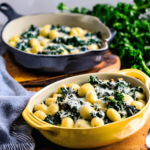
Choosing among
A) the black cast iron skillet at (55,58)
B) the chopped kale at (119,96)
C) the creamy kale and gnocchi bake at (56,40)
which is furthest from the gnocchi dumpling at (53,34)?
the chopped kale at (119,96)

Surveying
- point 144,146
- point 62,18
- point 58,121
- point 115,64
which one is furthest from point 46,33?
point 144,146

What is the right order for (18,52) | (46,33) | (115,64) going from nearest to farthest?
(18,52) → (115,64) → (46,33)

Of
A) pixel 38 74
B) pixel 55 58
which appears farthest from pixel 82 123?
pixel 38 74

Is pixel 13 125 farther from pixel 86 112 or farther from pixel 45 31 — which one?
pixel 45 31

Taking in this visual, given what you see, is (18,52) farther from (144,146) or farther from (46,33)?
(144,146)

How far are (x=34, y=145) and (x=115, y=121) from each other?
414 mm

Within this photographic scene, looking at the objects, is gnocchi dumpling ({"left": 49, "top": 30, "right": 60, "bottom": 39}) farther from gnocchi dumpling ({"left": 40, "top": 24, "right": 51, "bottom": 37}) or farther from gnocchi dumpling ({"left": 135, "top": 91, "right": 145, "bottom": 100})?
gnocchi dumpling ({"left": 135, "top": 91, "right": 145, "bottom": 100})

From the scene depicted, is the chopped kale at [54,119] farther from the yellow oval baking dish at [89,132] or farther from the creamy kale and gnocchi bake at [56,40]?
the creamy kale and gnocchi bake at [56,40]

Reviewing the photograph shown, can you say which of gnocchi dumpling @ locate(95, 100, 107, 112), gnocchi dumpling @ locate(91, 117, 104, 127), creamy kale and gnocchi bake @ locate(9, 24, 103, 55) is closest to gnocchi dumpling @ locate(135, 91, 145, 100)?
gnocchi dumpling @ locate(95, 100, 107, 112)

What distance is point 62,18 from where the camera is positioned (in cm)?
239

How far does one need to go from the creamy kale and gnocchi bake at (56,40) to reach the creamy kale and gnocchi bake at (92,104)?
1.83 ft

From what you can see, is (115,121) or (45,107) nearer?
(115,121)

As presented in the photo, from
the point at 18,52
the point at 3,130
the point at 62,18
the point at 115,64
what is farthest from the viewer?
the point at 62,18

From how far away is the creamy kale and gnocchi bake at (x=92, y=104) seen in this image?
1.10 m
